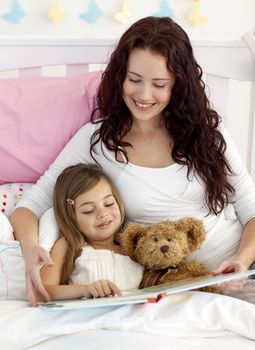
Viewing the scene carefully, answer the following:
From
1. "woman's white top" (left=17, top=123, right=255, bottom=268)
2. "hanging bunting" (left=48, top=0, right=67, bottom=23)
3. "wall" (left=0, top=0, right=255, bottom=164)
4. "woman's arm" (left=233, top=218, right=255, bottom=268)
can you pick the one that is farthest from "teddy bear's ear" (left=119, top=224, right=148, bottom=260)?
"hanging bunting" (left=48, top=0, right=67, bottom=23)

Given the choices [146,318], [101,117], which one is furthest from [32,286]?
[101,117]

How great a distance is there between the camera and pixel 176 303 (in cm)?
120

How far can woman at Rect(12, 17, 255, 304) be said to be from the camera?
4.55 ft

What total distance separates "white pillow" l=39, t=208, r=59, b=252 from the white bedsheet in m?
0.20

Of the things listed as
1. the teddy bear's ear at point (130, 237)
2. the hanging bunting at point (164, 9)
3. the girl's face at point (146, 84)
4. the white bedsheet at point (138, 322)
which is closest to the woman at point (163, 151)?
the girl's face at point (146, 84)

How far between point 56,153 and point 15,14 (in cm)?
77

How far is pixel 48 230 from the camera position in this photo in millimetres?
1376

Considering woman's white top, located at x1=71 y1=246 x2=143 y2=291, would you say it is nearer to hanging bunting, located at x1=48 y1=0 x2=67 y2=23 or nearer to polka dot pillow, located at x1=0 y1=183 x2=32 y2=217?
polka dot pillow, located at x1=0 y1=183 x2=32 y2=217

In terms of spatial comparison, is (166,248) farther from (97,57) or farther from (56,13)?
(56,13)

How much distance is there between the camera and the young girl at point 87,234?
131cm

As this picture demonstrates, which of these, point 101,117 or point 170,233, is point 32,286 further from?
point 101,117

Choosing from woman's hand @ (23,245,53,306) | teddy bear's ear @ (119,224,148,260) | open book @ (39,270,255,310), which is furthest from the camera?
teddy bear's ear @ (119,224,148,260)

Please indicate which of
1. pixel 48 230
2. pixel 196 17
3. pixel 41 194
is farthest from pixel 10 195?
pixel 196 17

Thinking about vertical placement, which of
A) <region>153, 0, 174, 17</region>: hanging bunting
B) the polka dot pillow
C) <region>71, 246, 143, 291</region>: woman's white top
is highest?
<region>153, 0, 174, 17</region>: hanging bunting
